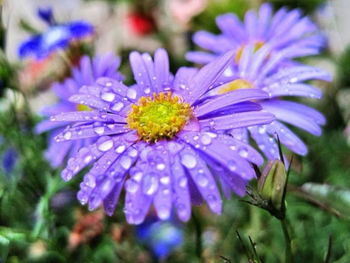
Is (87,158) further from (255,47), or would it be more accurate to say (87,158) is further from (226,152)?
(255,47)

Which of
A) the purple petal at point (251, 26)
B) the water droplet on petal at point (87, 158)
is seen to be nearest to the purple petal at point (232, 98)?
the water droplet on petal at point (87, 158)

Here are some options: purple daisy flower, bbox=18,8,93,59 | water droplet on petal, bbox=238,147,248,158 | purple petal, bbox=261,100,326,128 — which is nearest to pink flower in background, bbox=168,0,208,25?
purple daisy flower, bbox=18,8,93,59

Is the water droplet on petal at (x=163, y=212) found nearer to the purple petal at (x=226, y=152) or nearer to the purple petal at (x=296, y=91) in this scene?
the purple petal at (x=226, y=152)

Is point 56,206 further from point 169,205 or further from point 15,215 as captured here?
point 169,205

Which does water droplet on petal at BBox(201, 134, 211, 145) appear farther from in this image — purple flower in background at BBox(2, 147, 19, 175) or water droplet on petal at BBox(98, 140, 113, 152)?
purple flower in background at BBox(2, 147, 19, 175)

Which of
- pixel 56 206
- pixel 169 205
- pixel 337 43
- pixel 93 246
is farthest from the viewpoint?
pixel 337 43

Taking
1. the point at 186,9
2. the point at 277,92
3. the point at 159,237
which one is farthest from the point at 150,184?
the point at 186,9

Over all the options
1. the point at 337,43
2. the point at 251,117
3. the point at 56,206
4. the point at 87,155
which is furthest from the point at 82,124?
the point at 337,43
